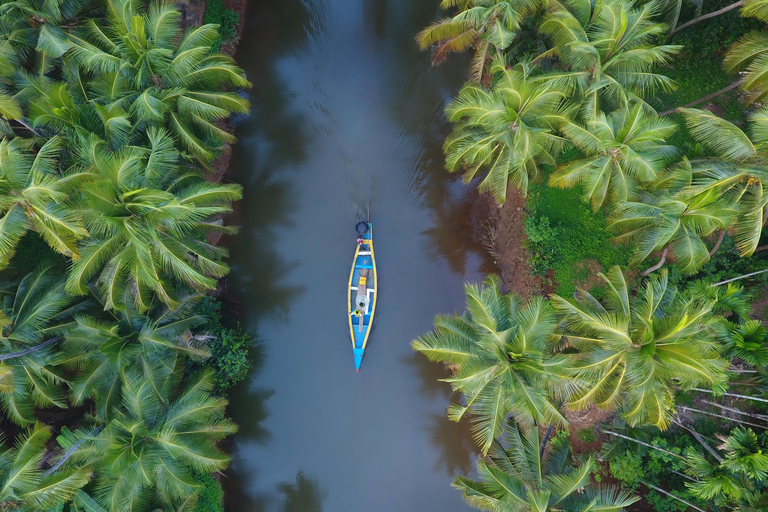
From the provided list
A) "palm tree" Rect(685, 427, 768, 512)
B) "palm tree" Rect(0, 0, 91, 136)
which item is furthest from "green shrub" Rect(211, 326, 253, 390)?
"palm tree" Rect(685, 427, 768, 512)

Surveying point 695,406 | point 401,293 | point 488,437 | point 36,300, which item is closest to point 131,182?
point 36,300

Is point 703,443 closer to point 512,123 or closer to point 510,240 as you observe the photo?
point 510,240

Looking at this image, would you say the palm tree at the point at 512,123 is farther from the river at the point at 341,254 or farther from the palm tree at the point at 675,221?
the river at the point at 341,254

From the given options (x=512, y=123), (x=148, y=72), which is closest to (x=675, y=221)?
(x=512, y=123)

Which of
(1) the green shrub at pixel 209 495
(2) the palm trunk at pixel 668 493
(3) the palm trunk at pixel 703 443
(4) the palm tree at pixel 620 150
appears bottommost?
(2) the palm trunk at pixel 668 493

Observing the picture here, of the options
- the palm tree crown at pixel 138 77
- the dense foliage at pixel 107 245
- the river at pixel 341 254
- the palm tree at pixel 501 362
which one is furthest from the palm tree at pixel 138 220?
the palm tree at pixel 501 362

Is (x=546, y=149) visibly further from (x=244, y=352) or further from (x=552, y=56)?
(x=244, y=352)
